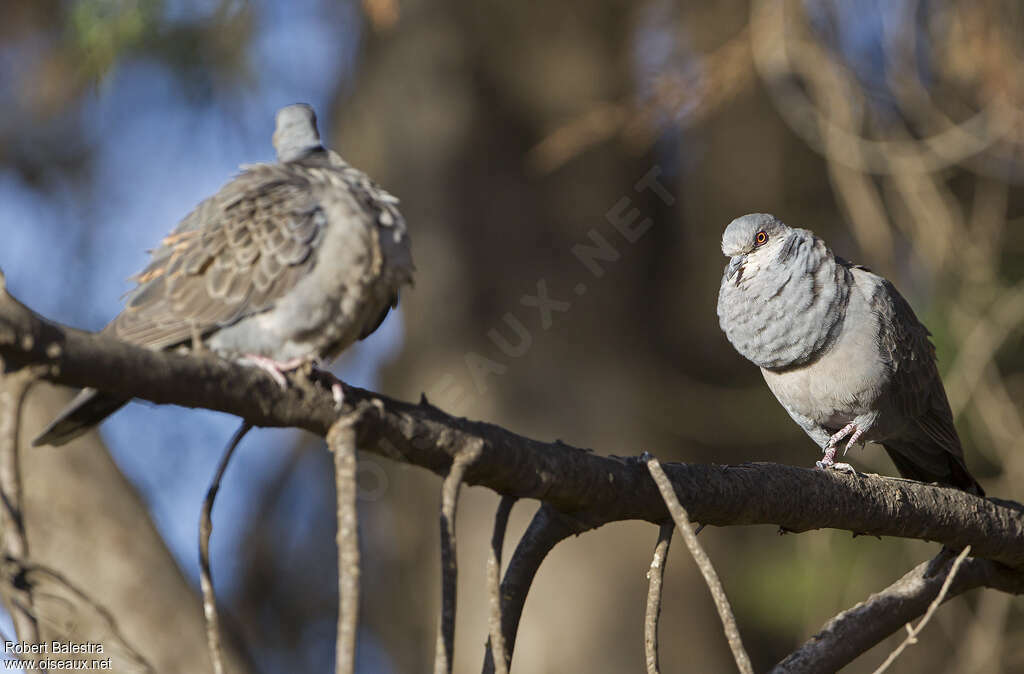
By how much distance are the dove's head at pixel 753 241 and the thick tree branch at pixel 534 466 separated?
0.93 meters

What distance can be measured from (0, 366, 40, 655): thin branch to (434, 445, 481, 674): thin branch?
24.0 inches

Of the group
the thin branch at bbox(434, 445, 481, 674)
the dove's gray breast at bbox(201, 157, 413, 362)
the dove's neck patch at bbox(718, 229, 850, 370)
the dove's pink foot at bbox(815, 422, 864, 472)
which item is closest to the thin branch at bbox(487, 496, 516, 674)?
the thin branch at bbox(434, 445, 481, 674)

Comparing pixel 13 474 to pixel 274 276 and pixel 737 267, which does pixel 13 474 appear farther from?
pixel 737 267

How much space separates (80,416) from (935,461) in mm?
3047

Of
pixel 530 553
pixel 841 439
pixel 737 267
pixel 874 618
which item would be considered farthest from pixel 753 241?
pixel 530 553

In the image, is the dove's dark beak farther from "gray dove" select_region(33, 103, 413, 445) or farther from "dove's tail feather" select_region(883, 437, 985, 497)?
"gray dove" select_region(33, 103, 413, 445)

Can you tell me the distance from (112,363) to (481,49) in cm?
621

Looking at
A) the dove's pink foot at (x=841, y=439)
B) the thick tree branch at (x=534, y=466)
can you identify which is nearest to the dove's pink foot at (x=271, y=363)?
the thick tree branch at (x=534, y=466)

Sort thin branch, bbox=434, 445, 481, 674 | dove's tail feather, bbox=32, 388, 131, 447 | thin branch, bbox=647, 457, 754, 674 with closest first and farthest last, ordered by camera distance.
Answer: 1. thin branch, bbox=434, 445, 481, 674
2. thin branch, bbox=647, 457, 754, 674
3. dove's tail feather, bbox=32, 388, 131, 447

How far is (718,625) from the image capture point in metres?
6.98

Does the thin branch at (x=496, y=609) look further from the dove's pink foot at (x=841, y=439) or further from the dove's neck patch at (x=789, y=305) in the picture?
the dove's pink foot at (x=841, y=439)

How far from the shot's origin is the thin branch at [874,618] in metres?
2.73

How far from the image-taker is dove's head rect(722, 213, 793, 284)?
3682 mm

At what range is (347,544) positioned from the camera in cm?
174
